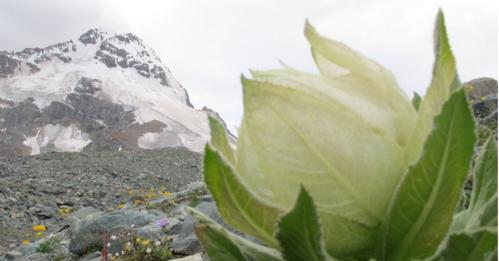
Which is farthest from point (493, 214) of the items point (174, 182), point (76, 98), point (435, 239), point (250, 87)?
point (76, 98)

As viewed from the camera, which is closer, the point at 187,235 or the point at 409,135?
the point at 409,135

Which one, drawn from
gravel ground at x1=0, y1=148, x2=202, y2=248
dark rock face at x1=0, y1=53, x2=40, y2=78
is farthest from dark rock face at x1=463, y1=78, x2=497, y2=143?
dark rock face at x1=0, y1=53, x2=40, y2=78

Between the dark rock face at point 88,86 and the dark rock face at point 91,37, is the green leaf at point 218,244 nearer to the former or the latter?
the dark rock face at point 88,86

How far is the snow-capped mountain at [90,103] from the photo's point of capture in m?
92.4

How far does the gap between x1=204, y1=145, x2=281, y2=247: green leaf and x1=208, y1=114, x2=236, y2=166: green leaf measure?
0.28ft

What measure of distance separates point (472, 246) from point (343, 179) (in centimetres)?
18

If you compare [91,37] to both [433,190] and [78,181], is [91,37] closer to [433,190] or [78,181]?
[78,181]

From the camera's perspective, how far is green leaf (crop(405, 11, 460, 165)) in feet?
2.41

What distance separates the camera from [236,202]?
2.47 feet

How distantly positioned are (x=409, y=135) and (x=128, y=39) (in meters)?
154

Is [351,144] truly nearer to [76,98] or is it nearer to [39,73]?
[76,98]

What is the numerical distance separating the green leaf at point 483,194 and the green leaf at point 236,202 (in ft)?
0.89

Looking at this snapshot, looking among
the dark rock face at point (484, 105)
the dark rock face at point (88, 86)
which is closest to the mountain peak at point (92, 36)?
the dark rock face at point (88, 86)

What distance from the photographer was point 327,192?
751 mm
